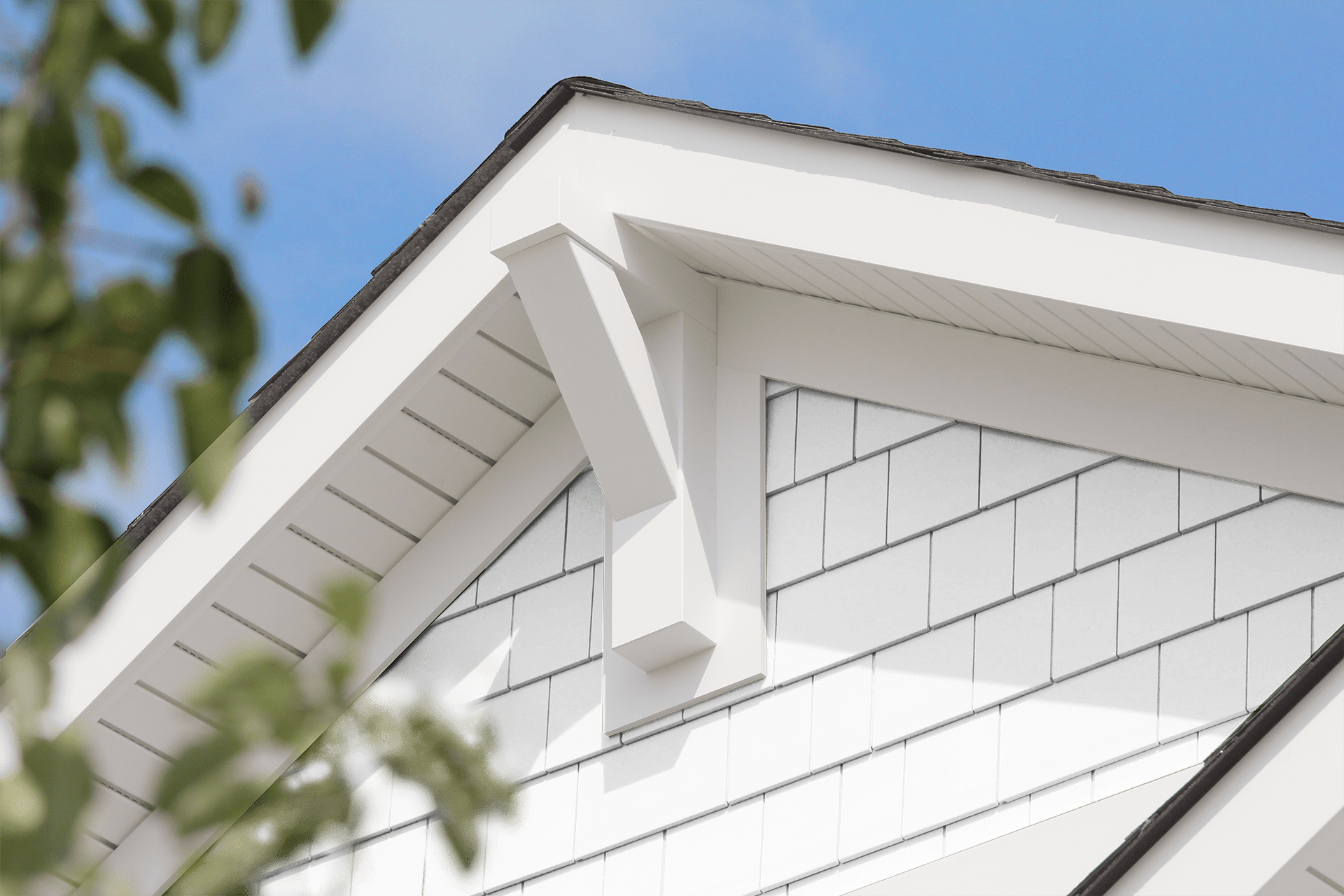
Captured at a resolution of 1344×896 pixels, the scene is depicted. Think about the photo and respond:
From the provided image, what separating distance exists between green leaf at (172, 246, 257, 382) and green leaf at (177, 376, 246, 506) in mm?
33

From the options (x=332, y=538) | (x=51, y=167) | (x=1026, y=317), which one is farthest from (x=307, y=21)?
(x=332, y=538)

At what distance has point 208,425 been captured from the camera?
81cm

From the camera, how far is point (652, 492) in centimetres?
423

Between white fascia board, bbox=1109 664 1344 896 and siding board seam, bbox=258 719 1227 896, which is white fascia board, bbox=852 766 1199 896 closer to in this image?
siding board seam, bbox=258 719 1227 896

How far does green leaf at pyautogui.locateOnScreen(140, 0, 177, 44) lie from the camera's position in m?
0.89

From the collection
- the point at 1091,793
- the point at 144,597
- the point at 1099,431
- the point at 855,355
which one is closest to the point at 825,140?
the point at 855,355

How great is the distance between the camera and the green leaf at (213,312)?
33.1 inches

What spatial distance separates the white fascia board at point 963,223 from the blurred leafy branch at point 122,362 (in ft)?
9.28

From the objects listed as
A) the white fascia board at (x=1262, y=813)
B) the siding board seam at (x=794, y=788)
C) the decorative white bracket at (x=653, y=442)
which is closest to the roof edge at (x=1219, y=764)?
the white fascia board at (x=1262, y=813)

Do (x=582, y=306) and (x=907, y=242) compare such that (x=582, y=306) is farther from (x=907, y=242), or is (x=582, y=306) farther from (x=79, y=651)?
(x=79, y=651)

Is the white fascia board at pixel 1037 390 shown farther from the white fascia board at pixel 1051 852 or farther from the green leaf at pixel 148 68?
the green leaf at pixel 148 68

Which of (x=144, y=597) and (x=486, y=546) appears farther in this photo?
(x=486, y=546)

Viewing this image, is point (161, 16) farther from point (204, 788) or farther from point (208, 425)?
point (204, 788)

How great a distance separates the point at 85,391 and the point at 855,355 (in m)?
3.63
